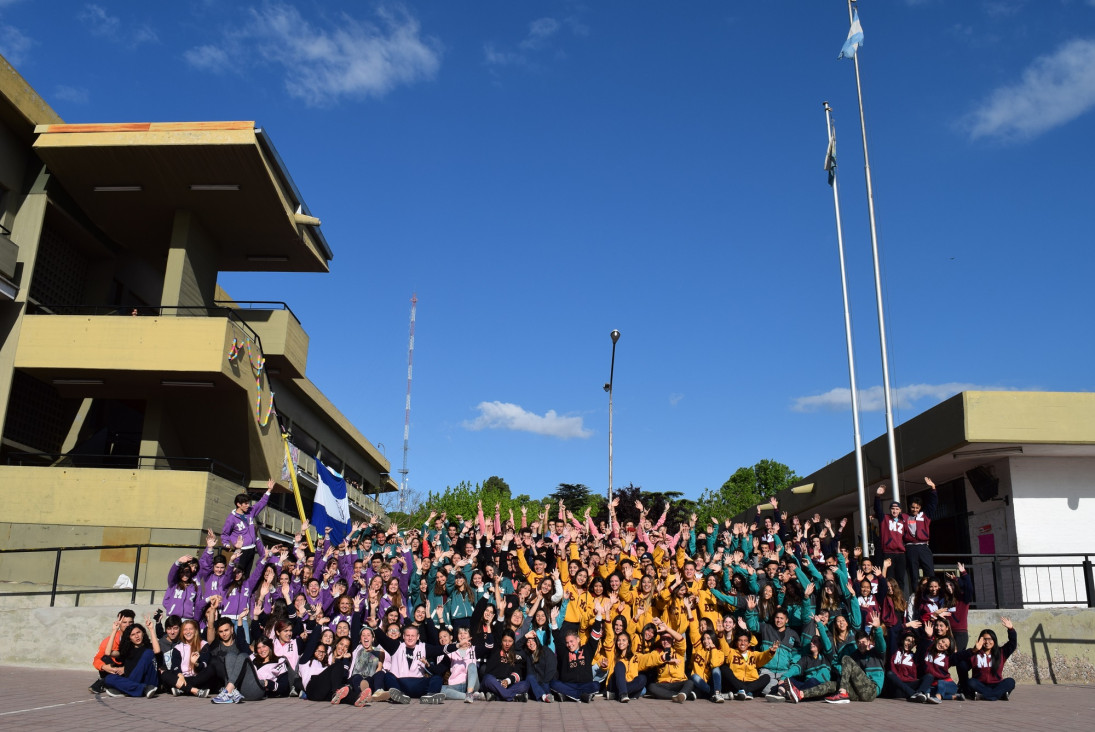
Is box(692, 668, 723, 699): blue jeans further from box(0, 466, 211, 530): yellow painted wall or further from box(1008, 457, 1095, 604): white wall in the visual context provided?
box(0, 466, 211, 530): yellow painted wall

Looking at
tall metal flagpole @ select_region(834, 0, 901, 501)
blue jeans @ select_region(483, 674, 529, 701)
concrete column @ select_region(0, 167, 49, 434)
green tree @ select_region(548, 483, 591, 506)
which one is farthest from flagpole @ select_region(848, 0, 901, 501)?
green tree @ select_region(548, 483, 591, 506)

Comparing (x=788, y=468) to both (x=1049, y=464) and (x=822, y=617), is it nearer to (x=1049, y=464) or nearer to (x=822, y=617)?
(x=1049, y=464)

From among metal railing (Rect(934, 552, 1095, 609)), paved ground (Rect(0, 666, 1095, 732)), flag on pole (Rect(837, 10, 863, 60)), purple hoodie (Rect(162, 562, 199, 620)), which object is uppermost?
flag on pole (Rect(837, 10, 863, 60))

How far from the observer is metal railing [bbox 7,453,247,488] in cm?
1962

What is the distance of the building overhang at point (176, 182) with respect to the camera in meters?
19.6

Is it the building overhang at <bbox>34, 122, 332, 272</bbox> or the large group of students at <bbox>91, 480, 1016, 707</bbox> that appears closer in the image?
the large group of students at <bbox>91, 480, 1016, 707</bbox>

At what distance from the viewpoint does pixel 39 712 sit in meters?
8.46

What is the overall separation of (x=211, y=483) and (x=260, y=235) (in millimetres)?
7870

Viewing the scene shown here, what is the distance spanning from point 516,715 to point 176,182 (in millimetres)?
16535

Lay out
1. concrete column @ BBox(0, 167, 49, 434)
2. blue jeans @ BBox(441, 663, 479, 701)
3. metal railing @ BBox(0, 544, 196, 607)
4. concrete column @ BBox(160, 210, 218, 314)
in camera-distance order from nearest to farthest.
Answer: blue jeans @ BBox(441, 663, 479, 701) < metal railing @ BBox(0, 544, 196, 607) < concrete column @ BBox(0, 167, 49, 434) < concrete column @ BBox(160, 210, 218, 314)

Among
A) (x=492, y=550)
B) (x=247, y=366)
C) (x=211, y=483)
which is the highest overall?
(x=247, y=366)

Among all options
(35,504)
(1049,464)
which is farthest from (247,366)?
(1049,464)

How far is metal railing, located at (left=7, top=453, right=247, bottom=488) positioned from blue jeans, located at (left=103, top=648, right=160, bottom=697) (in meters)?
8.80

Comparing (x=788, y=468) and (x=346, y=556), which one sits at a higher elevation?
(x=788, y=468)
